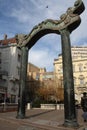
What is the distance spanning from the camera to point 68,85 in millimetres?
10453

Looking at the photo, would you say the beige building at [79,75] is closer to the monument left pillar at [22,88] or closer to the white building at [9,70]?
the white building at [9,70]

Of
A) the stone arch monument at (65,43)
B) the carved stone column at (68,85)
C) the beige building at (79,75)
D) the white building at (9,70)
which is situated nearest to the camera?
the carved stone column at (68,85)

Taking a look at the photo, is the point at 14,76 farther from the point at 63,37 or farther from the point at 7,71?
the point at 63,37

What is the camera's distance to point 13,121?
38.6 ft

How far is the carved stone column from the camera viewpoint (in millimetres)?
10012

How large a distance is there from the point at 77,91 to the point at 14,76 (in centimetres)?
2109

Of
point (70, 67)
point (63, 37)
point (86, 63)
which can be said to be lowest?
point (70, 67)

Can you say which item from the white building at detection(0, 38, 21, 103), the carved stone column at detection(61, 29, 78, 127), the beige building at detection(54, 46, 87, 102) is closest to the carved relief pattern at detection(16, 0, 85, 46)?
the carved stone column at detection(61, 29, 78, 127)

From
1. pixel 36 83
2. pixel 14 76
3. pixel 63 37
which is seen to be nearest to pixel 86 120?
pixel 63 37

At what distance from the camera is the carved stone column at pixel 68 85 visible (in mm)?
10012

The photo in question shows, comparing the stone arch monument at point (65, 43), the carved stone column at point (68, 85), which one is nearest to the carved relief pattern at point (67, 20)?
the stone arch monument at point (65, 43)

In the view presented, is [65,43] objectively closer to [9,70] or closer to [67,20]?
[67,20]

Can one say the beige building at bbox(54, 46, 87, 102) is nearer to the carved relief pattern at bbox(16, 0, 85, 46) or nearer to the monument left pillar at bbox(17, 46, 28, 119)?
the monument left pillar at bbox(17, 46, 28, 119)

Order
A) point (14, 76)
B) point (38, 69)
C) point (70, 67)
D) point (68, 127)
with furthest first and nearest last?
point (38, 69)
point (14, 76)
point (70, 67)
point (68, 127)
